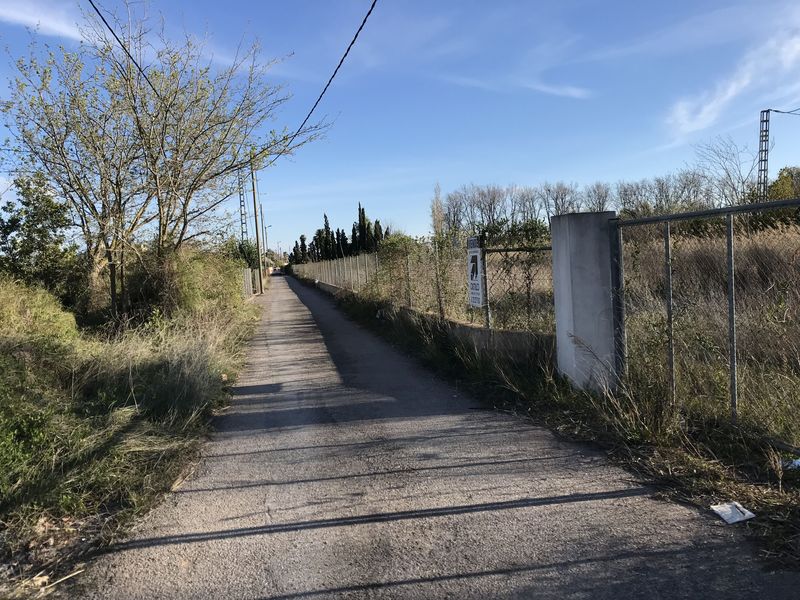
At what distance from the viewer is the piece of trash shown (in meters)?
3.50

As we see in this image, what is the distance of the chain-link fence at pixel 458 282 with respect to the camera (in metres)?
8.04

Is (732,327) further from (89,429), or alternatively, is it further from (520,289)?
(89,429)

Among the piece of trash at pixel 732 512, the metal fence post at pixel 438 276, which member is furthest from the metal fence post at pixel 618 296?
the metal fence post at pixel 438 276

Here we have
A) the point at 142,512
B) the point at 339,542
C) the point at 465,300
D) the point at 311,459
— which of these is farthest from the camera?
the point at 465,300

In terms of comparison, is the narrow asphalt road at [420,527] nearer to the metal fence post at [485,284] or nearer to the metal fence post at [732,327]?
the metal fence post at [732,327]

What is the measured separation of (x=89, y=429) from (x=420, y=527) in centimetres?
342

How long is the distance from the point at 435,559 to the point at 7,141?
513 inches

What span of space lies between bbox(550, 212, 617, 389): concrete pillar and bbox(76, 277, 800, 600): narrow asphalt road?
98 cm

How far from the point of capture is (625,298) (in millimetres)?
5938

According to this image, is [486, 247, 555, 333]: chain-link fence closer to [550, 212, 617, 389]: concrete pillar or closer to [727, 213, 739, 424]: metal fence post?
[550, 212, 617, 389]: concrete pillar

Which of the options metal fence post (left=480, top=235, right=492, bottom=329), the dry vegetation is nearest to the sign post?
metal fence post (left=480, top=235, right=492, bottom=329)

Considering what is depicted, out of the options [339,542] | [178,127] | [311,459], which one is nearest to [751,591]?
[339,542]

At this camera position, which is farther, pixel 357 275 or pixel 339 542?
pixel 357 275

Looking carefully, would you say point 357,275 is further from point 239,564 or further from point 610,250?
point 239,564
